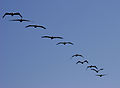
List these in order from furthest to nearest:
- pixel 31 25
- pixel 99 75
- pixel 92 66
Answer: pixel 99 75 < pixel 92 66 < pixel 31 25

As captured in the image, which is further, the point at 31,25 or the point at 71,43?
the point at 71,43

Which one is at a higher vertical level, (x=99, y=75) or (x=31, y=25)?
(x=99, y=75)

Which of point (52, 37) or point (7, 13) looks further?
point (52, 37)

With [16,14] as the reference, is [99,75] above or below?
above

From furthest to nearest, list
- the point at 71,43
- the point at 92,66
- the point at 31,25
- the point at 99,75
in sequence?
the point at 99,75
the point at 92,66
the point at 71,43
the point at 31,25

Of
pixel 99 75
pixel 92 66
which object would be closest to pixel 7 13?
pixel 92 66

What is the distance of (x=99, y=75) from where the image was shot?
139 meters

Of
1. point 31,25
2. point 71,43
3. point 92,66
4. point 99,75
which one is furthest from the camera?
point 99,75

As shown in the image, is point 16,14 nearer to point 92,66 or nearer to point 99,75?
point 92,66

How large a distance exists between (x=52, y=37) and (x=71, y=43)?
6.28m

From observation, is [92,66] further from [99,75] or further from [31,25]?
[31,25]

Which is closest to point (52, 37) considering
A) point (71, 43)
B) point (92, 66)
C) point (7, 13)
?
point (71, 43)

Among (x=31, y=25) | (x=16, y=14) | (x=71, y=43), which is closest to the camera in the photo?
(x=16, y=14)

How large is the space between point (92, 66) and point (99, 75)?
11.5 m
